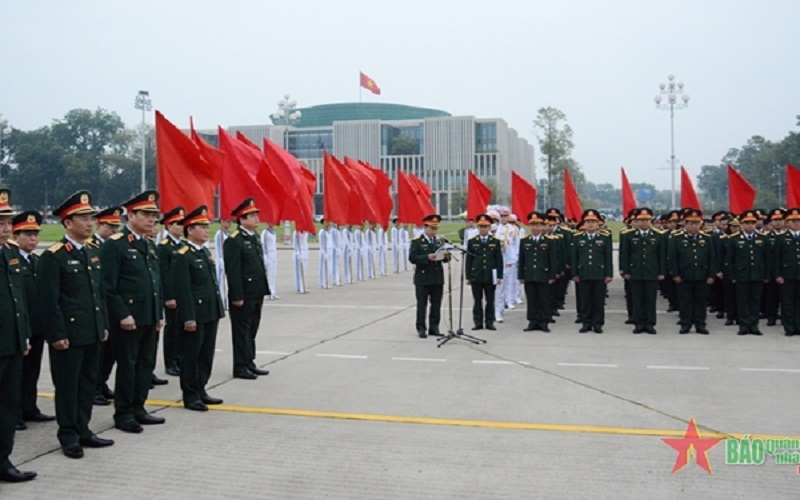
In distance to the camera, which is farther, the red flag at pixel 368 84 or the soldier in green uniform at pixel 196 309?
the red flag at pixel 368 84

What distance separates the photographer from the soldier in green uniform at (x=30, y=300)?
18.7 ft

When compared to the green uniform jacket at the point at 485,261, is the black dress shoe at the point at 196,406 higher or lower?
lower

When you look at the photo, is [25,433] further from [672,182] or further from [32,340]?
[672,182]

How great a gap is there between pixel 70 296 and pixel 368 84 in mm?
76331

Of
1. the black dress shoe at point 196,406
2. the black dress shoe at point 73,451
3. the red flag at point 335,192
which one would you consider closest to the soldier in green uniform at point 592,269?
the black dress shoe at point 196,406

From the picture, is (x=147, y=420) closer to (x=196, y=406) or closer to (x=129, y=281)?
(x=196, y=406)

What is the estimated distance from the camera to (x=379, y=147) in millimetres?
90125

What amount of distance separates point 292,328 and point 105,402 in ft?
16.2

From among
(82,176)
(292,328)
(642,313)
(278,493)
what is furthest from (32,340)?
(82,176)

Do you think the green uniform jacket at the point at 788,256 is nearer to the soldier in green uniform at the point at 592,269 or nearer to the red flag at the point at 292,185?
the soldier in green uniform at the point at 592,269

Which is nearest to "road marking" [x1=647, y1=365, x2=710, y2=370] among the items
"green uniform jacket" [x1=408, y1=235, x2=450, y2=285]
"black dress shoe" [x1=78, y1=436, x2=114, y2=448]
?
"green uniform jacket" [x1=408, y1=235, x2=450, y2=285]

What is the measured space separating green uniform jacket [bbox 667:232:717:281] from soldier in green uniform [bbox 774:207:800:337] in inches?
38.6

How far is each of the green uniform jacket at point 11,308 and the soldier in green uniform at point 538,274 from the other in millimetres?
8153

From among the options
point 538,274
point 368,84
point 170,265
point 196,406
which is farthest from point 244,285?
point 368,84
